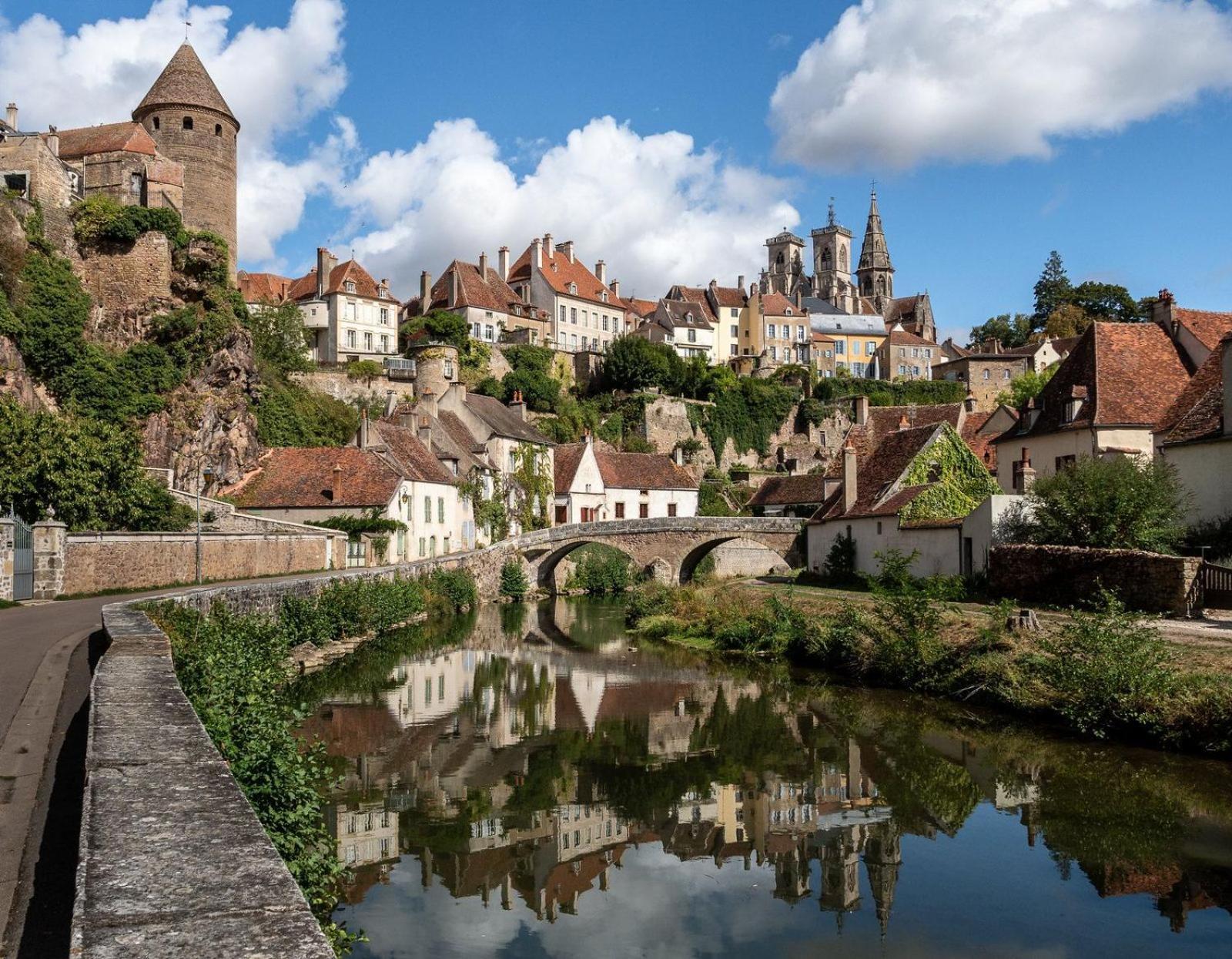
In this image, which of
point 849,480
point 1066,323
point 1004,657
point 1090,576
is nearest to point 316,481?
point 849,480

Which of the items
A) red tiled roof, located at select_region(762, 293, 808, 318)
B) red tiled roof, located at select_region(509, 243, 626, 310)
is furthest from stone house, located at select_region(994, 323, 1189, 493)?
red tiled roof, located at select_region(762, 293, 808, 318)

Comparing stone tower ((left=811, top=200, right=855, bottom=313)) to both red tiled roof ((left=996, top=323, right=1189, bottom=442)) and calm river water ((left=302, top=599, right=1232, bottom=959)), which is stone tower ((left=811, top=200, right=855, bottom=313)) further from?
calm river water ((left=302, top=599, right=1232, bottom=959))

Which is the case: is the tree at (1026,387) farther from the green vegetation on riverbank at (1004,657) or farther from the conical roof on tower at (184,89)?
the conical roof on tower at (184,89)

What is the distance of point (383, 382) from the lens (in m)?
56.8

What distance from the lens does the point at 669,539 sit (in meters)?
46.6

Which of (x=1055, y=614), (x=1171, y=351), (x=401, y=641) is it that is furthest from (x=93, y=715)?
(x=1171, y=351)

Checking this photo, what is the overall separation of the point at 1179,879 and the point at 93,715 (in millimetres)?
10163

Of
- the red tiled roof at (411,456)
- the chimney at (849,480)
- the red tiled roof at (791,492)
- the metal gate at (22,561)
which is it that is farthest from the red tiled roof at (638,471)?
the metal gate at (22,561)

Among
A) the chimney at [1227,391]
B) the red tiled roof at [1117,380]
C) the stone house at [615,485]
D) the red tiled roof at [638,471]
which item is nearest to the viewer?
the chimney at [1227,391]

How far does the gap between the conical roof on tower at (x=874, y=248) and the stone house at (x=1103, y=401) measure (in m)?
110

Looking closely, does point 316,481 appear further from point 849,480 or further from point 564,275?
point 564,275

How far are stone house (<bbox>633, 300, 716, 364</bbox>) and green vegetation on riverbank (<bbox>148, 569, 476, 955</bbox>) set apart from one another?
66624 mm

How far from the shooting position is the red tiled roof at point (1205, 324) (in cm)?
3005

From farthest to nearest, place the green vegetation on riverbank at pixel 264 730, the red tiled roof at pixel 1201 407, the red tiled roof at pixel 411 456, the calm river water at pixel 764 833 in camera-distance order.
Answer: the red tiled roof at pixel 411 456
the red tiled roof at pixel 1201 407
the calm river water at pixel 764 833
the green vegetation on riverbank at pixel 264 730
